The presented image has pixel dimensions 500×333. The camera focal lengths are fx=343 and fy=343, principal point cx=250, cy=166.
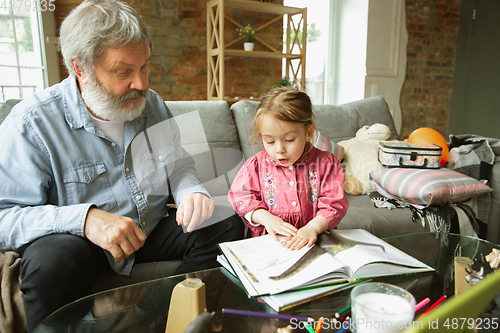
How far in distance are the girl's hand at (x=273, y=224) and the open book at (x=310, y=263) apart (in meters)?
0.03

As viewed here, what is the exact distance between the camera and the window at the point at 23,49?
223 cm

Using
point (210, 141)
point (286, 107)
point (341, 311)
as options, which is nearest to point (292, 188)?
point (286, 107)

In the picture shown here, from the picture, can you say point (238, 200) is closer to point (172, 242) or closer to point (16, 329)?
point (172, 242)

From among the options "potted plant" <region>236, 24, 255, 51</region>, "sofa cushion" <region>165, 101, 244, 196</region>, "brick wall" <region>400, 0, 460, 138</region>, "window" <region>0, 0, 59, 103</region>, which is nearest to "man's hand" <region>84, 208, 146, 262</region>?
"sofa cushion" <region>165, 101, 244, 196</region>

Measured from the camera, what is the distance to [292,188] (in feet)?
3.82

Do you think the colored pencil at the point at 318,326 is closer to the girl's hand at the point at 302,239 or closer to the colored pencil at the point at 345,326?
the colored pencil at the point at 345,326

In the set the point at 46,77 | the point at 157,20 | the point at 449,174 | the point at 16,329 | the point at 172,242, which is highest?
the point at 157,20

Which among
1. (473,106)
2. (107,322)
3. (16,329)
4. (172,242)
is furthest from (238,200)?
(473,106)

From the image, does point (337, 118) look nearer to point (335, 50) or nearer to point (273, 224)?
point (273, 224)

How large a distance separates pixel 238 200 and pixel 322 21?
10.7 ft

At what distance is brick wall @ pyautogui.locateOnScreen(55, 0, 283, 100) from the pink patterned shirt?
2.02 metres

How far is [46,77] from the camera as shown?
8.10 feet

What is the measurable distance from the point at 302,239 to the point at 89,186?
2.15 feet

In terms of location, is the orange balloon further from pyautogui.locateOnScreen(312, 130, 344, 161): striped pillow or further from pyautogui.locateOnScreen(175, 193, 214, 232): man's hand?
pyautogui.locateOnScreen(175, 193, 214, 232): man's hand
